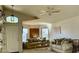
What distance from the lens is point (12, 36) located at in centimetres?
205

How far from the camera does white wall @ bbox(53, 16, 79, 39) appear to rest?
221 centimetres

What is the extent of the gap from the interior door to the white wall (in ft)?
2.48

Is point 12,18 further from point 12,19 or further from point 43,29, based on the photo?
point 43,29

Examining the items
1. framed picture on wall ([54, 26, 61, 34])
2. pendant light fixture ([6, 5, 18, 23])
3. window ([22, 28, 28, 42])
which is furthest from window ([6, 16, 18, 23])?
framed picture on wall ([54, 26, 61, 34])

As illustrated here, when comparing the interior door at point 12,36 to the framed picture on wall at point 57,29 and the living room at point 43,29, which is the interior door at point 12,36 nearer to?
the living room at point 43,29

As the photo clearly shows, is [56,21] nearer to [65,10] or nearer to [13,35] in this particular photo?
[65,10]

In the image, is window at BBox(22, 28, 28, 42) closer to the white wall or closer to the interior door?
the interior door

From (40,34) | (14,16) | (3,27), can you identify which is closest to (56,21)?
(40,34)

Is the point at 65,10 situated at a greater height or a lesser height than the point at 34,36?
greater

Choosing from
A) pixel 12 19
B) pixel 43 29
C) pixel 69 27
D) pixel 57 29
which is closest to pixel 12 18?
pixel 12 19

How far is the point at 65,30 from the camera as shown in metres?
2.35

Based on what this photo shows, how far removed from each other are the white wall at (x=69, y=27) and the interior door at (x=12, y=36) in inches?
29.8
